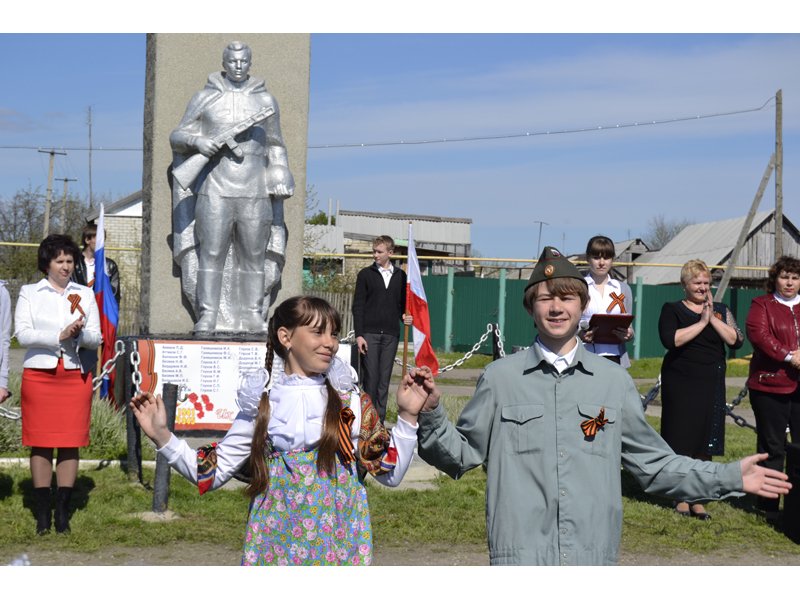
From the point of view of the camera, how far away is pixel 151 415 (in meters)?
3.50

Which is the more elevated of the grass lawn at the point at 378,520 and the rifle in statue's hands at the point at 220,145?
the rifle in statue's hands at the point at 220,145

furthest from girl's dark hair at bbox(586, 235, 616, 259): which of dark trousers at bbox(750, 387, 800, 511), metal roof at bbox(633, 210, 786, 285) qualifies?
metal roof at bbox(633, 210, 786, 285)

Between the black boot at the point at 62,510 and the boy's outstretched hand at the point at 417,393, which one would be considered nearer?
the boy's outstretched hand at the point at 417,393

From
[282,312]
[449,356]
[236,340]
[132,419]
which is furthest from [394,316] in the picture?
[449,356]

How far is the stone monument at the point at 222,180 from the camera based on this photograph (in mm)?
10484

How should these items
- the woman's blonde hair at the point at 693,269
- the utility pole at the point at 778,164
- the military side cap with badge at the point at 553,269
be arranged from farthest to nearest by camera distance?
the utility pole at the point at 778,164 < the woman's blonde hair at the point at 693,269 < the military side cap with badge at the point at 553,269

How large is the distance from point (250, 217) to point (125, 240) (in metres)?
42.6

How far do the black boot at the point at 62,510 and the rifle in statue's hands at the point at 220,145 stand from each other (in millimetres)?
4322

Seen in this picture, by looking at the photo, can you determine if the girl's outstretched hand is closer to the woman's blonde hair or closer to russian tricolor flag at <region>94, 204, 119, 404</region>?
the woman's blonde hair

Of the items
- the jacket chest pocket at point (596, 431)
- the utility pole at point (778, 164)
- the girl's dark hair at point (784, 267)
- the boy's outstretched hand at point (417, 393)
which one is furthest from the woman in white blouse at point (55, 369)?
the utility pole at point (778, 164)

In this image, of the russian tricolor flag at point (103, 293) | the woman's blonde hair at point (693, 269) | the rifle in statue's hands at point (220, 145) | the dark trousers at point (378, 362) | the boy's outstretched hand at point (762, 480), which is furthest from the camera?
the dark trousers at point (378, 362)

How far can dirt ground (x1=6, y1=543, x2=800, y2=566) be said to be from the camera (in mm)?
6215

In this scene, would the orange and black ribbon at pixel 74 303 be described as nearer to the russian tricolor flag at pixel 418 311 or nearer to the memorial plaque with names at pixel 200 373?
the russian tricolor flag at pixel 418 311

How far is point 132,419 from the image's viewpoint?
847cm
